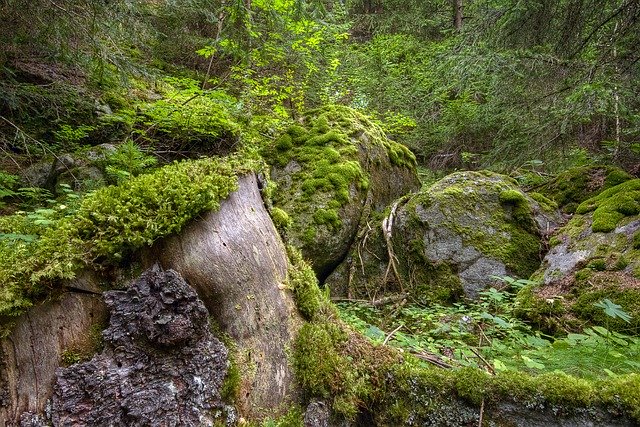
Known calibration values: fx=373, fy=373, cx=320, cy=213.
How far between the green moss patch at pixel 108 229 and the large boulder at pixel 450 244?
134 inches

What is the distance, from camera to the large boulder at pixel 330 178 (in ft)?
16.2

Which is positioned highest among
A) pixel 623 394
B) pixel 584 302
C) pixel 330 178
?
pixel 330 178

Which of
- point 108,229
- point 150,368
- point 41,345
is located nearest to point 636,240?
point 150,368

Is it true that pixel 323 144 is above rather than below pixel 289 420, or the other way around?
above

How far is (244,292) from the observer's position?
1.86 meters

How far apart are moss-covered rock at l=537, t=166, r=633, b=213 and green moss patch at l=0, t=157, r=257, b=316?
5901 millimetres

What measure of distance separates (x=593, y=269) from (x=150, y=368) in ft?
14.3

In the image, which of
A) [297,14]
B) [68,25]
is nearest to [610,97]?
[297,14]

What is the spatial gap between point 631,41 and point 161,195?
23.0ft

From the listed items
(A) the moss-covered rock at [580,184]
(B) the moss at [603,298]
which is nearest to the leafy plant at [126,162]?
(B) the moss at [603,298]

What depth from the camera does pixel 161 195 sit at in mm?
1782

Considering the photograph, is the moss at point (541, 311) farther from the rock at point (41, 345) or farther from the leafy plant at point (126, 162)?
the leafy plant at point (126, 162)

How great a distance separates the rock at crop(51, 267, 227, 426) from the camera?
1.46 m

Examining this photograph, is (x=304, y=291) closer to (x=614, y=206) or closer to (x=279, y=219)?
(x=279, y=219)
